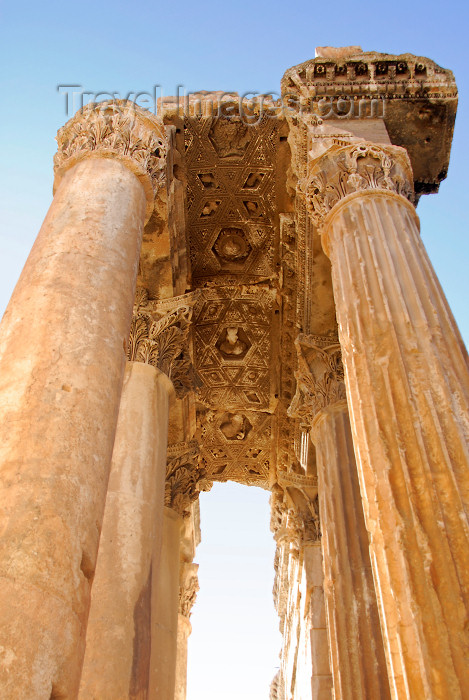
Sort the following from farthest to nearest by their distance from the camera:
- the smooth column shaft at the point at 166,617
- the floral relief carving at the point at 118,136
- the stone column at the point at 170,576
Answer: the stone column at the point at 170,576, the smooth column shaft at the point at 166,617, the floral relief carving at the point at 118,136

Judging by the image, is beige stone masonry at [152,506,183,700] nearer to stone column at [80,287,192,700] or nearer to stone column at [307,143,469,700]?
stone column at [80,287,192,700]

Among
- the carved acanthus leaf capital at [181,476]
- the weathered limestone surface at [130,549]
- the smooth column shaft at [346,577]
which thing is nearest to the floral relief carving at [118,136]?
the weathered limestone surface at [130,549]

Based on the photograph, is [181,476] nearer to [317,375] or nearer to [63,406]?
[317,375]

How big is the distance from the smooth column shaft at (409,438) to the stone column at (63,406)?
2.00 metres

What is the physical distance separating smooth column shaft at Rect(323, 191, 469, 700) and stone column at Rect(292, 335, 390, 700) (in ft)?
10.1

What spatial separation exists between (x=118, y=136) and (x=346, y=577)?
608 cm

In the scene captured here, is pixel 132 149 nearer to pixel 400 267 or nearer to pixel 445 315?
pixel 400 267

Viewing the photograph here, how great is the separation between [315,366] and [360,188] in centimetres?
391

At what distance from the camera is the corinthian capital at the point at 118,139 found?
24.4 feet

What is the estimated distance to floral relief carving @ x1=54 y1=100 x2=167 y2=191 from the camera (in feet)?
24.7

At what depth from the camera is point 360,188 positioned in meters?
7.34

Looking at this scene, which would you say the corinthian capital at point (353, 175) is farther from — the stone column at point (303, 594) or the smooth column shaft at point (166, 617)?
the stone column at point (303, 594)

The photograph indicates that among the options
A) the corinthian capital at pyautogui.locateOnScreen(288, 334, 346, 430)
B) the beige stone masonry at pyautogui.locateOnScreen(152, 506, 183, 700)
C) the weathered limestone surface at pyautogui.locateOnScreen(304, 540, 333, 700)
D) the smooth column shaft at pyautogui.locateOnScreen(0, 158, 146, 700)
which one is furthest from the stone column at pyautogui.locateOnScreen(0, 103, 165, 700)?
the weathered limestone surface at pyautogui.locateOnScreen(304, 540, 333, 700)

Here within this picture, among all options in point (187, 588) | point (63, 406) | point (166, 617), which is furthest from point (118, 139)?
point (187, 588)
